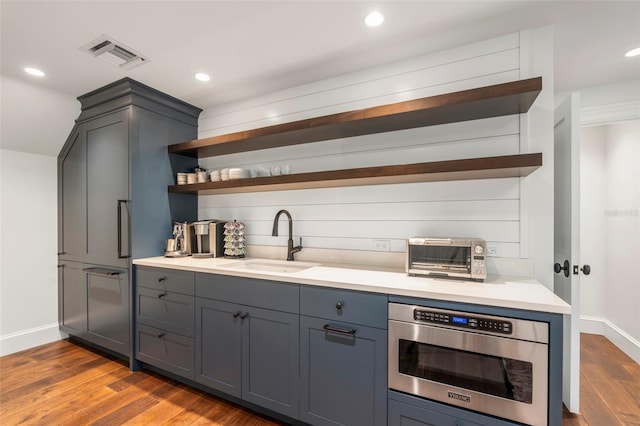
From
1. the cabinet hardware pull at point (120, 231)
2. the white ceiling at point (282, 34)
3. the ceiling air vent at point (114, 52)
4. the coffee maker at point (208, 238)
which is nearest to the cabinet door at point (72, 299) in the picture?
the cabinet hardware pull at point (120, 231)

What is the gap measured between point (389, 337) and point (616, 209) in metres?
3.38

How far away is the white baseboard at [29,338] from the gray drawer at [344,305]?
10.8 feet

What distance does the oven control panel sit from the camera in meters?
1.27

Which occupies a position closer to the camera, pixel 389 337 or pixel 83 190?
pixel 389 337

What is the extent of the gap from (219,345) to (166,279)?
722 mm

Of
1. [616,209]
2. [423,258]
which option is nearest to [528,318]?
[423,258]

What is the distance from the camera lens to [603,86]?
2.55 m

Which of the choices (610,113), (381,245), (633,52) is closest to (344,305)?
(381,245)

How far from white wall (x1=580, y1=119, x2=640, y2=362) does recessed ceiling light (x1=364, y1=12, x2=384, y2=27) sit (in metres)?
2.93

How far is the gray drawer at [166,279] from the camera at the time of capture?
2181 mm

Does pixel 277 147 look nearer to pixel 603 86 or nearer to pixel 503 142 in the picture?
pixel 503 142

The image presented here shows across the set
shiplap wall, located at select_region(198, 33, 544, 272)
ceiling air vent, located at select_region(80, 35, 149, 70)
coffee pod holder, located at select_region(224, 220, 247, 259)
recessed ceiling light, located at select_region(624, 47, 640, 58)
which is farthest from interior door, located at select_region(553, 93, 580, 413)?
ceiling air vent, located at select_region(80, 35, 149, 70)

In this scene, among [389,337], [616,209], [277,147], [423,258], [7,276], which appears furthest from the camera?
[616,209]

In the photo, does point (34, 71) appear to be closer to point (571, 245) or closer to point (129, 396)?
point (129, 396)
